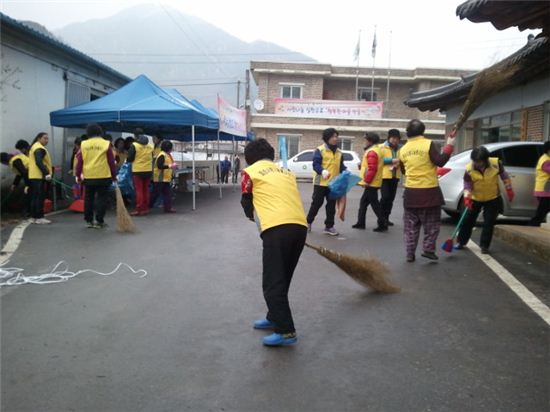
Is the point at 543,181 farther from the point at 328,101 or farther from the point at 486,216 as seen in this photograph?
the point at 328,101

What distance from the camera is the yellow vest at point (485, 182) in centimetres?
658

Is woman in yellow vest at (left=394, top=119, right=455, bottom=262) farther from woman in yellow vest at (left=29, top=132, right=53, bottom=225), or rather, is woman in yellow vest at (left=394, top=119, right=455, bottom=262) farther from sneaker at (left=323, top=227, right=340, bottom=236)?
woman in yellow vest at (left=29, top=132, right=53, bottom=225)

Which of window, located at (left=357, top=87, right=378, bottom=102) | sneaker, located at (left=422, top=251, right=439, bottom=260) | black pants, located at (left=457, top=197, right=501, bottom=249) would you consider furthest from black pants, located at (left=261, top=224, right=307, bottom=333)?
window, located at (left=357, top=87, right=378, bottom=102)

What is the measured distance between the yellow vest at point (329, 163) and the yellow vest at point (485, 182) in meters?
2.18

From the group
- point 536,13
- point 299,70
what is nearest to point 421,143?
point 536,13

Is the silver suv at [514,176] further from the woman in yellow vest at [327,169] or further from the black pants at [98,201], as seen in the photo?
the black pants at [98,201]

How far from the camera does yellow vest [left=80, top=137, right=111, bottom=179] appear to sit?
27.8 ft

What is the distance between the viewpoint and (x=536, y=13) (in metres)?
5.11

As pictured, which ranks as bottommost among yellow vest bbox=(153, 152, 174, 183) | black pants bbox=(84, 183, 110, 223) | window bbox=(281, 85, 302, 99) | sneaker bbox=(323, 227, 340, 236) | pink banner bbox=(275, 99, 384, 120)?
sneaker bbox=(323, 227, 340, 236)

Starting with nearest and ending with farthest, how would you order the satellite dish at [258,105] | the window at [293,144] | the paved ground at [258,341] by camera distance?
the paved ground at [258,341], the window at [293,144], the satellite dish at [258,105]

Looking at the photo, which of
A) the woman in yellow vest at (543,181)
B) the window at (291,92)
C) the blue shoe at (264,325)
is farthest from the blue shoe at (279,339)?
the window at (291,92)

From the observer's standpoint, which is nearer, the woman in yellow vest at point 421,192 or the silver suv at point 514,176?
the woman in yellow vest at point 421,192

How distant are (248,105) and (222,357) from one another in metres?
29.3

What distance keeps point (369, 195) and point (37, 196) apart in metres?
5.91
